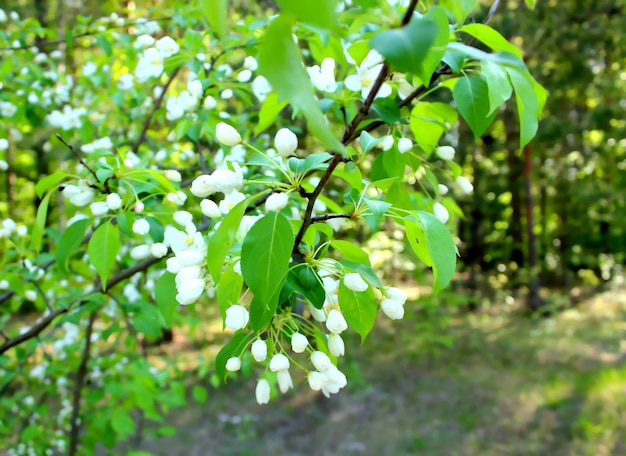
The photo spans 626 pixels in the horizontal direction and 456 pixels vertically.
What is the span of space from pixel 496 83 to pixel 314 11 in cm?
41

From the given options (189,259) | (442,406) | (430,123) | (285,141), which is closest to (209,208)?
(189,259)

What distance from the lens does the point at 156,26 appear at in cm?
217

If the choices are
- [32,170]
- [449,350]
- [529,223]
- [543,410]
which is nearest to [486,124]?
[543,410]

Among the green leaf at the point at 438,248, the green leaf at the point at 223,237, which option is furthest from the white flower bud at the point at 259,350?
the green leaf at the point at 438,248

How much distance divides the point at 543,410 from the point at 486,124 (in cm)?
480

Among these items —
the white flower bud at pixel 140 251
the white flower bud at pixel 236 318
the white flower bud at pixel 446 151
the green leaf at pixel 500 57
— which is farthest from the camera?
the white flower bud at pixel 140 251

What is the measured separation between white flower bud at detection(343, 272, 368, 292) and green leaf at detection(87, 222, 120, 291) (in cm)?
49

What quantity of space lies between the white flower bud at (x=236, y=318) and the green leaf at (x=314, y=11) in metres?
0.42

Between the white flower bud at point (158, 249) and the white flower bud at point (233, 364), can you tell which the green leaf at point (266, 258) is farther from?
the white flower bud at point (158, 249)

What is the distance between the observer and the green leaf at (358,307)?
0.71 metres

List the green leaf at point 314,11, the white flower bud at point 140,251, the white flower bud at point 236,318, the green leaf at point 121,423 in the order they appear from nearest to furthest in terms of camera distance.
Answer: the green leaf at point 314,11 < the white flower bud at point 236,318 < the white flower bud at point 140,251 < the green leaf at point 121,423

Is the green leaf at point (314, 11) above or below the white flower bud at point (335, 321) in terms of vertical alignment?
above

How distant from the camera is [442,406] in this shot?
492 centimetres

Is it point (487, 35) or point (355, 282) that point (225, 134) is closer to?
point (355, 282)
